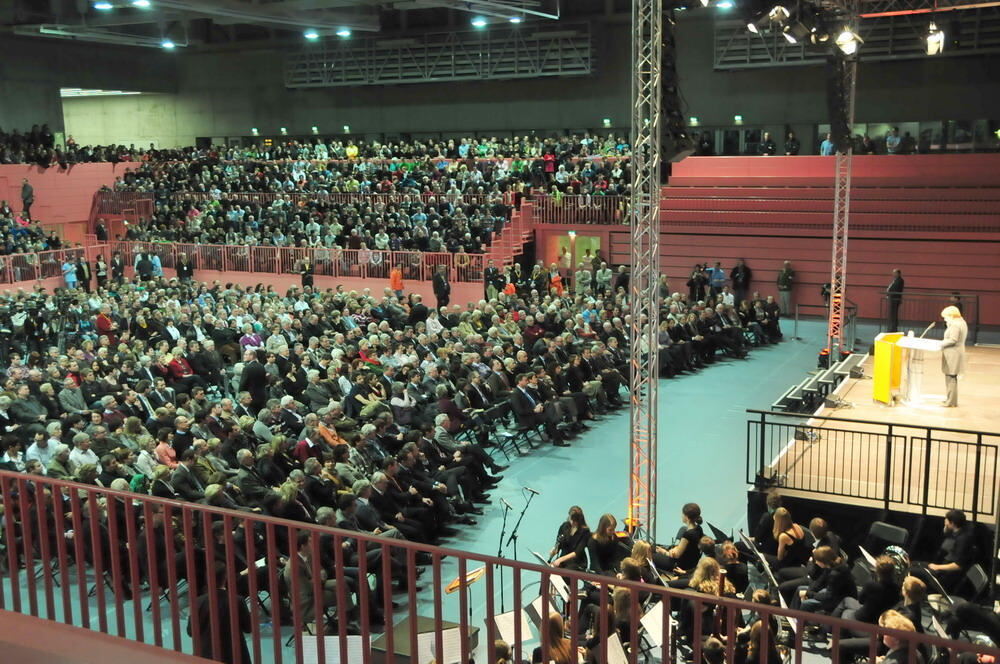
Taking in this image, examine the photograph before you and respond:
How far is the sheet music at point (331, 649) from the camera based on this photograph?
5.53 m

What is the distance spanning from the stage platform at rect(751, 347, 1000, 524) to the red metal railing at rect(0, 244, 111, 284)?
2168 centimetres

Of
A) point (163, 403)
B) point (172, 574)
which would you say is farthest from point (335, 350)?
point (172, 574)

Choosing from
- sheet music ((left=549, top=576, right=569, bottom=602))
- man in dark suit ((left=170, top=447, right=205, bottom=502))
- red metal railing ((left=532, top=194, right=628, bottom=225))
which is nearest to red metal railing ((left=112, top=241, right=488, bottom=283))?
red metal railing ((left=532, top=194, right=628, bottom=225))

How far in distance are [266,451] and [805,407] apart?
776cm

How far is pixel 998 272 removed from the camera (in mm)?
23344

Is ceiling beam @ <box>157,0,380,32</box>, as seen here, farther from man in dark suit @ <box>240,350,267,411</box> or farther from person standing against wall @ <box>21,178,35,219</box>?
man in dark suit @ <box>240,350,267,411</box>

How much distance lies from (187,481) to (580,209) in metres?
19.2

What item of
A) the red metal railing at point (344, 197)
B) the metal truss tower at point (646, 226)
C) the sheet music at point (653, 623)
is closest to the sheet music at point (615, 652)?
the sheet music at point (653, 623)

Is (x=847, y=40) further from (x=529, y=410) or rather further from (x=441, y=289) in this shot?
(x=441, y=289)

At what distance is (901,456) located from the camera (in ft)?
39.6

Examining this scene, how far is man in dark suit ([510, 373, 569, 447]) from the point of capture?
1459cm

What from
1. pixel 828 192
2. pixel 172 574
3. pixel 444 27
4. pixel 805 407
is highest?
pixel 444 27

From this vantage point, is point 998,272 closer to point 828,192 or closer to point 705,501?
point 828,192

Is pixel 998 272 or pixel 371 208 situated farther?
pixel 371 208
